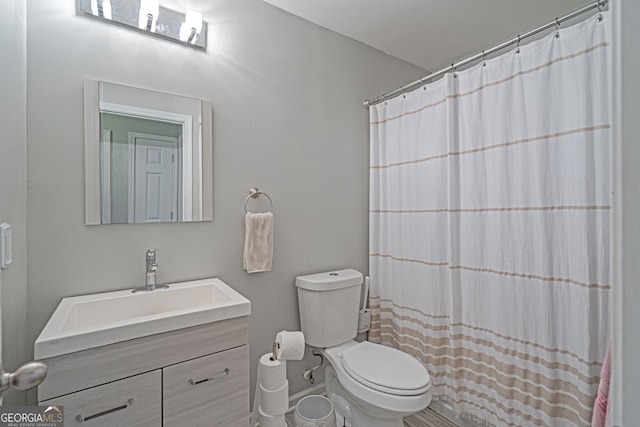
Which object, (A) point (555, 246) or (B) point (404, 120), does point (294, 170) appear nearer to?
(B) point (404, 120)

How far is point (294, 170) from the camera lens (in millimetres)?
1944

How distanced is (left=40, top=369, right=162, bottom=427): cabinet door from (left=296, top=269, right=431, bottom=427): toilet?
0.88 metres

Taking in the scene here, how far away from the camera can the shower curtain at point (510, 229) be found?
123 cm

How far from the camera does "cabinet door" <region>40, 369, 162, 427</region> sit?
98 centimetres

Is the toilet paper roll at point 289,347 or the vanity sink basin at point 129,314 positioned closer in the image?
the vanity sink basin at point 129,314

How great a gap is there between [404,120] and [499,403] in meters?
1.65

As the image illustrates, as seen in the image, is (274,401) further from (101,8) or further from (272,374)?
(101,8)

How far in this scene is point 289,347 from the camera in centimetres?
140

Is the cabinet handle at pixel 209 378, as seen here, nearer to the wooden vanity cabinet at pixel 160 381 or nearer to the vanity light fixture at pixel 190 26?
the wooden vanity cabinet at pixel 160 381

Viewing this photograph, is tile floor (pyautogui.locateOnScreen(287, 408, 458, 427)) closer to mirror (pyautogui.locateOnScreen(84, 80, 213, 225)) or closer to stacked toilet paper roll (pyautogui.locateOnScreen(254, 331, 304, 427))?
stacked toilet paper roll (pyautogui.locateOnScreen(254, 331, 304, 427))

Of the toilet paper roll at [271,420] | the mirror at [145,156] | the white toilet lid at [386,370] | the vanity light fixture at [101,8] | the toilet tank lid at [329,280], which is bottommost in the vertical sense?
the toilet paper roll at [271,420]

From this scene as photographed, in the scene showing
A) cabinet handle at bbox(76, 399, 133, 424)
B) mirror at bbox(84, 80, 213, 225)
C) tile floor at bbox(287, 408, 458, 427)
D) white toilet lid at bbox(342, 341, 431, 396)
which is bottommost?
tile floor at bbox(287, 408, 458, 427)

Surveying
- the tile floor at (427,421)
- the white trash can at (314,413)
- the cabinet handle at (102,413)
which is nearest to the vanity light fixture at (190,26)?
the cabinet handle at (102,413)

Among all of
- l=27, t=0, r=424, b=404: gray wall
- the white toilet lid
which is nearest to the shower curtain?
the white toilet lid
